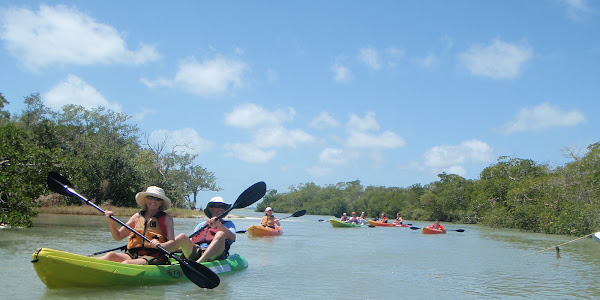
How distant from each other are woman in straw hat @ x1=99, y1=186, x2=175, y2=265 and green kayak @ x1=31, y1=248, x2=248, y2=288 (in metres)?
0.19

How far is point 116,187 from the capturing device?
110ft

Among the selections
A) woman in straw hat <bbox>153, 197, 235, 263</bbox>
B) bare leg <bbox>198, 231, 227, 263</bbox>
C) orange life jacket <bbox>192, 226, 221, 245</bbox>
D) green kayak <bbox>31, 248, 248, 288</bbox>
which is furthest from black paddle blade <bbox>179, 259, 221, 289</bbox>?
orange life jacket <bbox>192, 226, 221, 245</bbox>

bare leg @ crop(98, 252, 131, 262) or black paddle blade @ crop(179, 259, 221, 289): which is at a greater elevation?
bare leg @ crop(98, 252, 131, 262)

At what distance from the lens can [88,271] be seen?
5910 mm

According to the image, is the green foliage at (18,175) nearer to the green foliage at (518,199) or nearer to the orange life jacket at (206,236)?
the orange life jacket at (206,236)

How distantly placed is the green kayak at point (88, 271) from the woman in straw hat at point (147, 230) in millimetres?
192

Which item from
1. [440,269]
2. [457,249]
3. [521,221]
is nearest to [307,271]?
[440,269]

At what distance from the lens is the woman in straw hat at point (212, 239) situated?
288 inches

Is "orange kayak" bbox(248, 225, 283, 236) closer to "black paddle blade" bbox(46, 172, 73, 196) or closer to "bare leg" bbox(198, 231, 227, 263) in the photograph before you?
"bare leg" bbox(198, 231, 227, 263)

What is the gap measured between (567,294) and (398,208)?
47.8m

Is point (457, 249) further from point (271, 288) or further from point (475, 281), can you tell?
point (271, 288)

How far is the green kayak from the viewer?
224 inches

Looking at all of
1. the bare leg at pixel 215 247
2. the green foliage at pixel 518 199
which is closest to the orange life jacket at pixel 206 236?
the bare leg at pixel 215 247

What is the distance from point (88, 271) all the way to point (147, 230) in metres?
0.83
